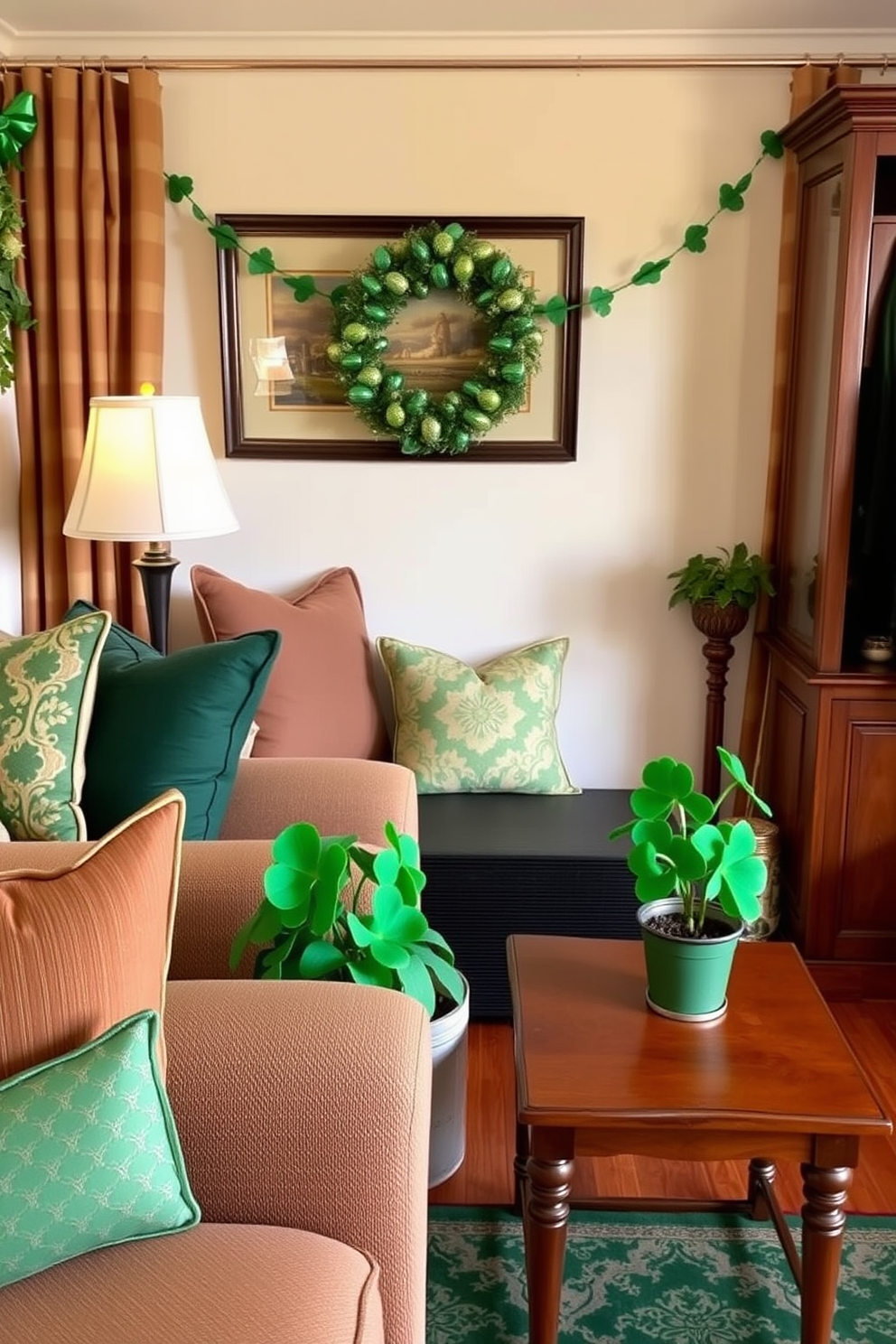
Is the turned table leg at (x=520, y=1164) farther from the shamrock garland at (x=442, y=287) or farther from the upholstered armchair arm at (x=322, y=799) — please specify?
the shamrock garland at (x=442, y=287)

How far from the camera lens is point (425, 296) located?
2.88 metres

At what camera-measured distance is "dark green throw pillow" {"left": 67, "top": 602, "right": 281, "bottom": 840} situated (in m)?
2.00

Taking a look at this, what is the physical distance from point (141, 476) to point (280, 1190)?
5.35ft

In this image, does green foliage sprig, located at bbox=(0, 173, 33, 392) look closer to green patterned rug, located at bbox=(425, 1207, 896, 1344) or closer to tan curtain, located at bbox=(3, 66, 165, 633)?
tan curtain, located at bbox=(3, 66, 165, 633)

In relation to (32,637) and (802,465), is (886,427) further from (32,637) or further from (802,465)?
(32,637)

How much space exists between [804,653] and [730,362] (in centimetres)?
78

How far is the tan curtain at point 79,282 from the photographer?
9.20 feet

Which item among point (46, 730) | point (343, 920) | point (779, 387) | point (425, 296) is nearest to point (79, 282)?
point (425, 296)

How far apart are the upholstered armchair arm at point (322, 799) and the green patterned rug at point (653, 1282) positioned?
70 cm

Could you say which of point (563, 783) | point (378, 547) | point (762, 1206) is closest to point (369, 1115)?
point (762, 1206)

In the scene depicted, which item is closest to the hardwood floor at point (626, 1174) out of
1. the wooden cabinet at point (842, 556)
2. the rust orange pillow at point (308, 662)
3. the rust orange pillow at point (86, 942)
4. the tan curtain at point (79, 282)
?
the wooden cabinet at point (842, 556)

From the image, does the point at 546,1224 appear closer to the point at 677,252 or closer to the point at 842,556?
the point at 842,556

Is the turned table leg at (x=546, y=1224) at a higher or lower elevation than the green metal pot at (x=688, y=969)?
lower

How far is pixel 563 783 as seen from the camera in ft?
9.82
